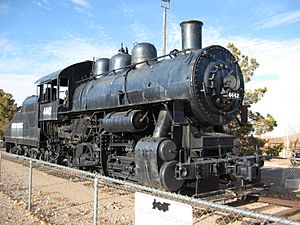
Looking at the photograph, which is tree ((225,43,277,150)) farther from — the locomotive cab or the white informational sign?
the white informational sign

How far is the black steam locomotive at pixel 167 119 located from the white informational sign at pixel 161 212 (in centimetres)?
340

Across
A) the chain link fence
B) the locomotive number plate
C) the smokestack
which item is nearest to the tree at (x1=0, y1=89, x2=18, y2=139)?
the chain link fence

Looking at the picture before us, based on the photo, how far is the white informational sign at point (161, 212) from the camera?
331cm

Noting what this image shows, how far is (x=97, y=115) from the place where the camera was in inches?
448

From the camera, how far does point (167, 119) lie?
321 inches

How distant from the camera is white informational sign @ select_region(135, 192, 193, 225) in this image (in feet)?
10.9

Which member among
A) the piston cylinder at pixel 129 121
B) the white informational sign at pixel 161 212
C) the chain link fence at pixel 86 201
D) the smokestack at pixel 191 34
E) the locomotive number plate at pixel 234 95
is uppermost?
the smokestack at pixel 191 34

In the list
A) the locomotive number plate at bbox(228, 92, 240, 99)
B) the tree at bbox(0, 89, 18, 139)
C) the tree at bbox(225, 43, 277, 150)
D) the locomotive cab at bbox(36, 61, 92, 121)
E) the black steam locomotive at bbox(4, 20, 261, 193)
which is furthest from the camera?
the tree at bbox(0, 89, 18, 139)

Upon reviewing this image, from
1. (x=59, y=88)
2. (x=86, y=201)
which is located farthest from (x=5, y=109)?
(x=86, y=201)

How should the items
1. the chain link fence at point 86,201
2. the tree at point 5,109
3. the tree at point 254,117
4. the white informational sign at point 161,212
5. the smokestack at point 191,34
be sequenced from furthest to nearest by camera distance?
the tree at point 5,109, the tree at point 254,117, the smokestack at point 191,34, the chain link fence at point 86,201, the white informational sign at point 161,212

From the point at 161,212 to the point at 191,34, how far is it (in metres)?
6.90

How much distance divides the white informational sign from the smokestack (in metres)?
6.37

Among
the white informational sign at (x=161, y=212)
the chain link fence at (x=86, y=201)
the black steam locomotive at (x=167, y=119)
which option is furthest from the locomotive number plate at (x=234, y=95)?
the white informational sign at (x=161, y=212)

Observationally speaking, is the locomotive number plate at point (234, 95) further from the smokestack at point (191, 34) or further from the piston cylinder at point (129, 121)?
the piston cylinder at point (129, 121)
